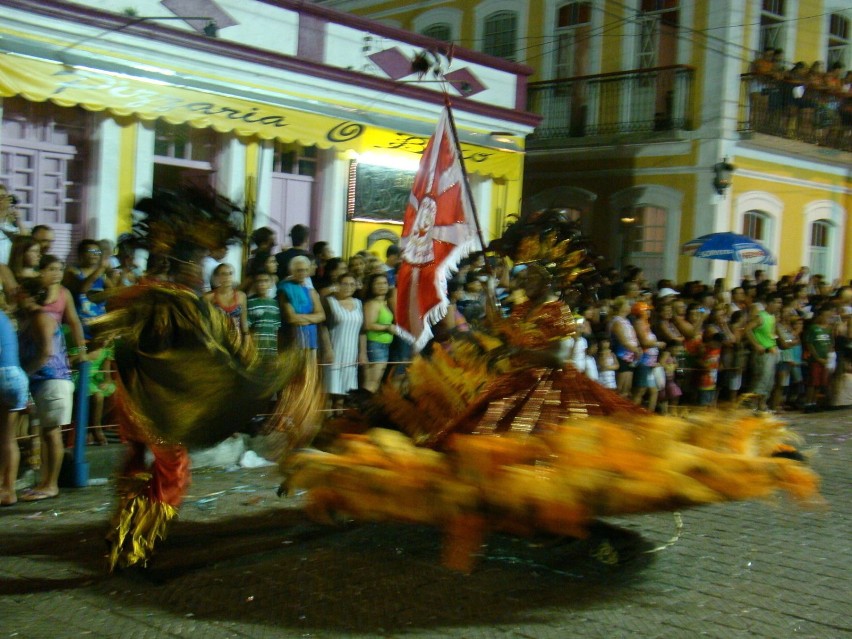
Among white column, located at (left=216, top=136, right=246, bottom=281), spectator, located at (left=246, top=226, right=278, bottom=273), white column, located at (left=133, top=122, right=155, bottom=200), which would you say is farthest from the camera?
white column, located at (left=216, top=136, right=246, bottom=281)

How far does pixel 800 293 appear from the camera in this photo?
15258 mm

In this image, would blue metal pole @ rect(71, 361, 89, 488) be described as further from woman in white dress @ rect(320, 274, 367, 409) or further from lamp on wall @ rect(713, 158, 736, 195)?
lamp on wall @ rect(713, 158, 736, 195)

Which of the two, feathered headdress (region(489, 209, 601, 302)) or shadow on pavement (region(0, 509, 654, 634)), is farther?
feathered headdress (region(489, 209, 601, 302))

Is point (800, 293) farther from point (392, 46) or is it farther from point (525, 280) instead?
point (525, 280)

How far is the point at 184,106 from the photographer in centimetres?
1148

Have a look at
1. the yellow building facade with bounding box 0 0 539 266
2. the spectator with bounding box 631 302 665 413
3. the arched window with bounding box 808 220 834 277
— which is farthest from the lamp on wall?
the spectator with bounding box 631 302 665 413

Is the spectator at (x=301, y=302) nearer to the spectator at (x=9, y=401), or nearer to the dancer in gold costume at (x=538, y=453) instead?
the spectator at (x=9, y=401)

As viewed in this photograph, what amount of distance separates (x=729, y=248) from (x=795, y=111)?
15.9 ft

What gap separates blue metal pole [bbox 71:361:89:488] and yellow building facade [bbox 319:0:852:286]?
1167cm

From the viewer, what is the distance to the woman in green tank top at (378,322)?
365 inches

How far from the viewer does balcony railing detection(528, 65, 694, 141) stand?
60.5 ft

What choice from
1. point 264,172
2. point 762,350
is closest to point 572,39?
point 264,172

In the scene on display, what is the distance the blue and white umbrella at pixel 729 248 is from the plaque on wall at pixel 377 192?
5.12 metres

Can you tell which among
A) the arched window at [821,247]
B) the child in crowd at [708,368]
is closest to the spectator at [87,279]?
the child in crowd at [708,368]
